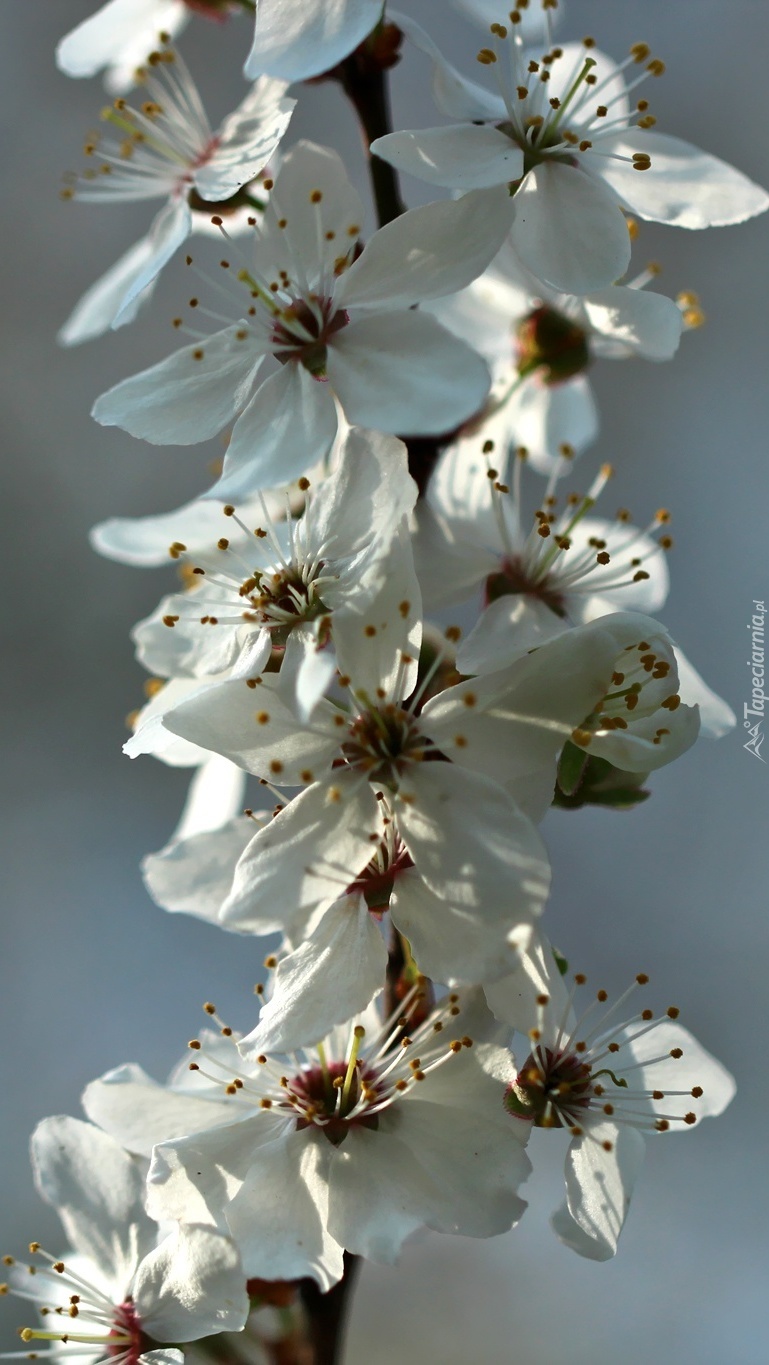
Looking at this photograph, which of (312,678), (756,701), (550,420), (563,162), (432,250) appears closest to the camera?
(312,678)

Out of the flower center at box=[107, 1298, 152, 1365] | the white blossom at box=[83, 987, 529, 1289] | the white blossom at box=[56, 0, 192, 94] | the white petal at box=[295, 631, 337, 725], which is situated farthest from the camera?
the white blossom at box=[56, 0, 192, 94]

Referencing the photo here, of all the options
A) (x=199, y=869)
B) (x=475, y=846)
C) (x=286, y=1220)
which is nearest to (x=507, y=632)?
(x=475, y=846)

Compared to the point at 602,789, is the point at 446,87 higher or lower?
higher

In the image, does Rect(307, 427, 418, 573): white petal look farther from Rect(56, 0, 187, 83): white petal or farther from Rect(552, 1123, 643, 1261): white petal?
Rect(56, 0, 187, 83): white petal

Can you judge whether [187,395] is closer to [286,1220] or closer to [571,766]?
[571,766]

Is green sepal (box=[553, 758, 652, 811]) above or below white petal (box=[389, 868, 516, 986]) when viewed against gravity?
below

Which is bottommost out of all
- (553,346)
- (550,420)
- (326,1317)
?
(326,1317)

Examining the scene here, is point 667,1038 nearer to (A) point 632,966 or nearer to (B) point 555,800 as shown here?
(B) point 555,800

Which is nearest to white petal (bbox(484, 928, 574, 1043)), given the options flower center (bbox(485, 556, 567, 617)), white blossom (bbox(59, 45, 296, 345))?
flower center (bbox(485, 556, 567, 617))
